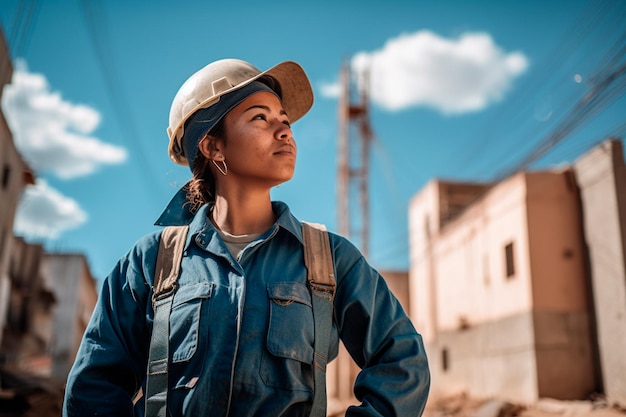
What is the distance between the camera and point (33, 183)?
930 inches

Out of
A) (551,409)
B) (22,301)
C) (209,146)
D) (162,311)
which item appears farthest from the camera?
(22,301)

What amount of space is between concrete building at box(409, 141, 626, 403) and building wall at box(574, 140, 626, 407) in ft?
0.09

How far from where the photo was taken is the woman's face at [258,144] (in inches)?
99.7

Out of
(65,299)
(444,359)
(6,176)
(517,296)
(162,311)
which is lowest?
(444,359)

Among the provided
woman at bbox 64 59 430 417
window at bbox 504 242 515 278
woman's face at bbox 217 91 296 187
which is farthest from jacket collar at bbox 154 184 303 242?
window at bbox 504 242 515 278

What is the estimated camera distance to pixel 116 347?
229 centimetres

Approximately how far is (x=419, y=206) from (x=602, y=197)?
13651mm

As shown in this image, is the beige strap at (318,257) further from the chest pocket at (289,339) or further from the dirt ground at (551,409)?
the dirt ground at (551,409)

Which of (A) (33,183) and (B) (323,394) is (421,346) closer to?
(B) (323,394)

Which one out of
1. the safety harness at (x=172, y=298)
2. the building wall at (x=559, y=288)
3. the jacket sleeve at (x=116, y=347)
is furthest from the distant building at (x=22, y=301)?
the safety harness at (x=172, y=298)

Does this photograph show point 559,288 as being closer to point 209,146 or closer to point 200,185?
point 200,185

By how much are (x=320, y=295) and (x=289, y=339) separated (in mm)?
203

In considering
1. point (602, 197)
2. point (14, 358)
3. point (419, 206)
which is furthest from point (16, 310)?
point (602, 197)

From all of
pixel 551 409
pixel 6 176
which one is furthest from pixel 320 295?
pixel 6 176
